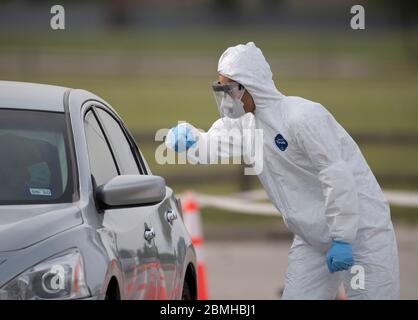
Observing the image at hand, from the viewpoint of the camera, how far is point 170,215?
23.2ft

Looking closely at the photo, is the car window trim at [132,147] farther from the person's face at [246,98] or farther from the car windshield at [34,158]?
the car windshield at [34,158]

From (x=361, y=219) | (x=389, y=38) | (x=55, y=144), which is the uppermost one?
(x=55, y=144)

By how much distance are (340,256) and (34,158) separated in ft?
5.69

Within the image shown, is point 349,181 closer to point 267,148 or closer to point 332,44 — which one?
point 267,148

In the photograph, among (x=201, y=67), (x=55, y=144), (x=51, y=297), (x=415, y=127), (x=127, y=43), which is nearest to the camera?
(x=51, y=297)

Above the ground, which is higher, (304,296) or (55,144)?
(55,144)

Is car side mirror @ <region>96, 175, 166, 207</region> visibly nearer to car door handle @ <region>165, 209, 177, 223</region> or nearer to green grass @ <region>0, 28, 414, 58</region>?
car door handle @ <region>165, 209, 177, 223</region>

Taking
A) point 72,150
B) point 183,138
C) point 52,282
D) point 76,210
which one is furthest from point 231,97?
point 52,282

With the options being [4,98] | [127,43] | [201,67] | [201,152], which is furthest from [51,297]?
[127,43]

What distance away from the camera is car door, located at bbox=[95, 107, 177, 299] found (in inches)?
258

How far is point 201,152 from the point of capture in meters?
7.73

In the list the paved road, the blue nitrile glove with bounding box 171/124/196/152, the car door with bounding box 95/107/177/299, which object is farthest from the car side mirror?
the paved road

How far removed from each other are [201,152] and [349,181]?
3.96 ft

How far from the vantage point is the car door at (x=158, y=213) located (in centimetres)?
655
